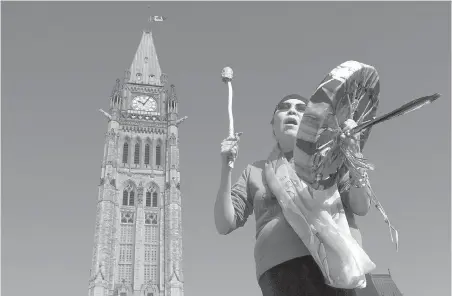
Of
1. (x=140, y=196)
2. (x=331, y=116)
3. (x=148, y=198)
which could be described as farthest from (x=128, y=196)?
(x=331, y=116)

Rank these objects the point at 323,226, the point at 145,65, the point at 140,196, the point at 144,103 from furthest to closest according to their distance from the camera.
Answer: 1. the point at 145,65
2. the point at 144,103
3. the point at 140,196
4. the point at 323,226

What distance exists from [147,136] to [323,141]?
46049 mm

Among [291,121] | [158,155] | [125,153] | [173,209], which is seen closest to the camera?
[291,121]

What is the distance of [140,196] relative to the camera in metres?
44.4

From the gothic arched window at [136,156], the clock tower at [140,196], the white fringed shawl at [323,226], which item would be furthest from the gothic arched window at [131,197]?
the white fringed shawl at [323,226]

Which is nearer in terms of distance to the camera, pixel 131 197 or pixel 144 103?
pixel 131 197

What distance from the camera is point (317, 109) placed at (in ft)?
7.63

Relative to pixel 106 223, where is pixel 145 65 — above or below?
above

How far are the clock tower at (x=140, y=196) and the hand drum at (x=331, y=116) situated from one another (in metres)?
38.5

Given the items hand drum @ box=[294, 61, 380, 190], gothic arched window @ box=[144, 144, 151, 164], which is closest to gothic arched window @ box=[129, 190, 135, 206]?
gothic arched window @ box=[144, 144, 151, 164]

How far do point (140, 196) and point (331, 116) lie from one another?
43.1m

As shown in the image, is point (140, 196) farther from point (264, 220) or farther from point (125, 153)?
point (264, 220)

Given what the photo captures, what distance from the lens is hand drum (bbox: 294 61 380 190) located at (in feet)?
7.66

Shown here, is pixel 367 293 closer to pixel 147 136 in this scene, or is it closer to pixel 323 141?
pixel 323 141
